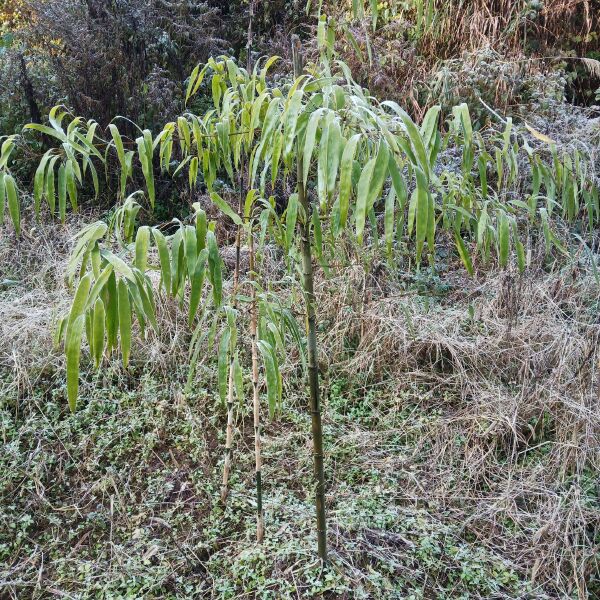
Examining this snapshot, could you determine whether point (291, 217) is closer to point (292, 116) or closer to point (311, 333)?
point (292, 116)

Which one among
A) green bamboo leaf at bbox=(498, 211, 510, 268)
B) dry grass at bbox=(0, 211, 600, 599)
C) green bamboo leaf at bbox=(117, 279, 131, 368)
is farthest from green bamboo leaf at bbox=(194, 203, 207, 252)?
dry grass at bbox=(0, 211, 600, 599)

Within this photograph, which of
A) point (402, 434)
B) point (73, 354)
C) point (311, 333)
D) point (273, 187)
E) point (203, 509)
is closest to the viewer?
point (73, 354)

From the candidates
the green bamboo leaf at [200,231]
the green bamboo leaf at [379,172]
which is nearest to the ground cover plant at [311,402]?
the green bamboo leaf at [200,231]

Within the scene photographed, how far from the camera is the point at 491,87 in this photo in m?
3.54

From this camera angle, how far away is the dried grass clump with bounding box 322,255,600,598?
186 centimetres

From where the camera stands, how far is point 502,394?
2240 millimetres

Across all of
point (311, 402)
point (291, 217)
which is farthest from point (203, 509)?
point (291, 217)

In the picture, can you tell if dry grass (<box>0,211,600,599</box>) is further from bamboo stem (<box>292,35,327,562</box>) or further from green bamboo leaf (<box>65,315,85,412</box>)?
green bamboo leaf (<box>65,315,85,412</box>)

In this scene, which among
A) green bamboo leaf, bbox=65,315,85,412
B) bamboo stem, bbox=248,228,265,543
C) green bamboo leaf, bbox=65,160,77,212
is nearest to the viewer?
green bamboo leaf, bbox=65,315,85,412

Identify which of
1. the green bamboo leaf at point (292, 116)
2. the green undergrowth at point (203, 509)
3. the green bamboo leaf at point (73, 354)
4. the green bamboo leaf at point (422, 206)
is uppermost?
the green bamboo leaf at point (292, 116)

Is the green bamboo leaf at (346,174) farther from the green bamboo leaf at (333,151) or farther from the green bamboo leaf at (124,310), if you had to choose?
the green bamboo leaf at (124,310)

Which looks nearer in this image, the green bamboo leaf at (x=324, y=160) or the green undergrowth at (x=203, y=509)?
the green bamboo leaf at (x=324, y=160)

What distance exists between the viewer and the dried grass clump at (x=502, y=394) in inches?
73.3

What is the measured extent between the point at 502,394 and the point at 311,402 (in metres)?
1.11
